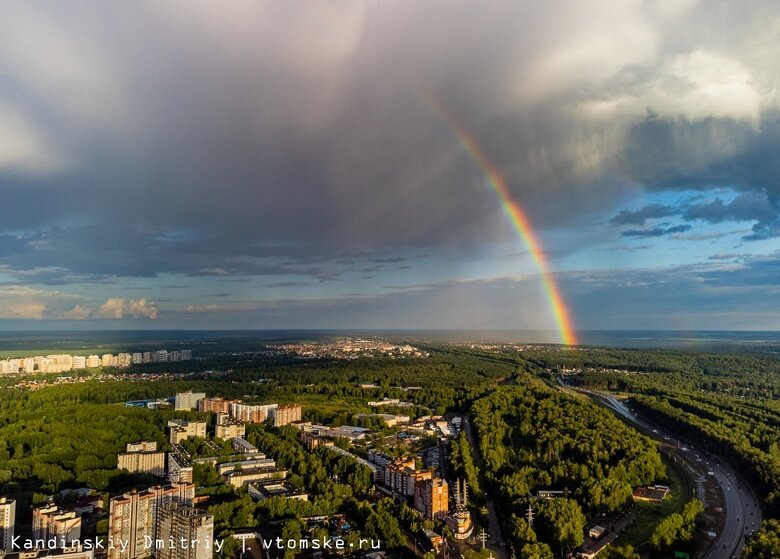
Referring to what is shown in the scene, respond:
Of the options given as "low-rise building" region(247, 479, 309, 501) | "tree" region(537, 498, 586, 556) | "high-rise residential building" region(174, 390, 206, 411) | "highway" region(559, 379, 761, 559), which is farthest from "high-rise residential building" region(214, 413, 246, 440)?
"highway" region(559, 379, 761, 559)

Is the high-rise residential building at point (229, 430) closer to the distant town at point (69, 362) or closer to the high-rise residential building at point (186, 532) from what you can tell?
the high-rise residential building at point (186, 532)

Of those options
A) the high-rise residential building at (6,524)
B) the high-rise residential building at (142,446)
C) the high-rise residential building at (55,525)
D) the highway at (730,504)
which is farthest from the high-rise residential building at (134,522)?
the highway at (730,504)

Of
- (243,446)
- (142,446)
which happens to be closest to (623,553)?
(243,446)

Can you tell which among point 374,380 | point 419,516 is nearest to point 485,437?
point 419,516

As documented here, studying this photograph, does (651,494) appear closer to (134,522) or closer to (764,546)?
(764,546)

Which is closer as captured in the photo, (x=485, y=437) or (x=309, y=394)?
(x=485, y=437)

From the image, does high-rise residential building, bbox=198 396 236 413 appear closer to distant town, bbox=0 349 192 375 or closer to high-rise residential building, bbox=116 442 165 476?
high-rise residential building, bbox=116 442 165 476

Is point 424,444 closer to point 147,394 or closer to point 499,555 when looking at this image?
point 499,555
